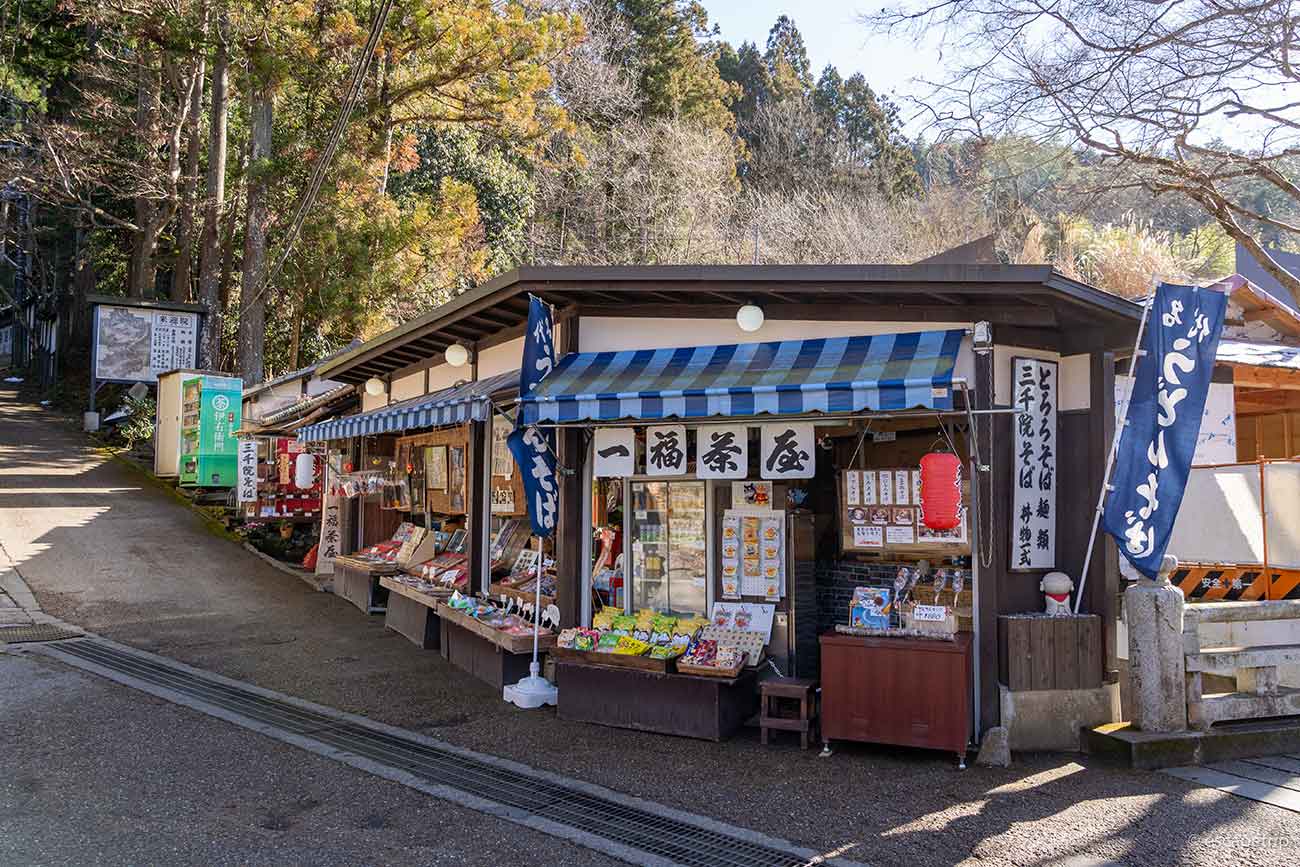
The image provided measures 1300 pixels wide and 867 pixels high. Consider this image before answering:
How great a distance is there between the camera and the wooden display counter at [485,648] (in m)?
9.14

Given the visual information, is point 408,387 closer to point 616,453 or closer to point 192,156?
point 616,453

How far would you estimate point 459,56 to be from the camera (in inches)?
824

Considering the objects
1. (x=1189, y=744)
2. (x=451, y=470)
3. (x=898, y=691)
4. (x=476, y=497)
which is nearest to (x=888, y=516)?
(x=898, y=691)

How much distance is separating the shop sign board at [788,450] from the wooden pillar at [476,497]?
167 inches

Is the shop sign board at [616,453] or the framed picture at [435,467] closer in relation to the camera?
the shop sign board at [616,453]

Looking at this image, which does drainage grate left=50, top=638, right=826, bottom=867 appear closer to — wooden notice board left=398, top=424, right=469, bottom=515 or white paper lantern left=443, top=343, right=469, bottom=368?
wooden notice board left=398, top=424, right=469, bottom=515

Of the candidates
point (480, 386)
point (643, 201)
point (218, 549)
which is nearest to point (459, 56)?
point (643, 201)

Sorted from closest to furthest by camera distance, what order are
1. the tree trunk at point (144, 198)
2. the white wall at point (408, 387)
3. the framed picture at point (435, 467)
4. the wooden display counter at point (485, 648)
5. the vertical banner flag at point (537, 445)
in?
the vertical banner flag at point (537, 445), the wooden display counter at point (485, 648), the framed picture at point (435, 467), the white wall at point (408, 387), the tree trunk at point (144, 198)

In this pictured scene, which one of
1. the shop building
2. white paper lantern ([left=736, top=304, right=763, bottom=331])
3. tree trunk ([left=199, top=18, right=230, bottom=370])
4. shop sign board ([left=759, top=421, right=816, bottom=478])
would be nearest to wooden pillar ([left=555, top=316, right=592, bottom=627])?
the shop building

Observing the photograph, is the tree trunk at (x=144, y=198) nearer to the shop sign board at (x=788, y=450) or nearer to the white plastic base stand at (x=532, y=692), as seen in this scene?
the white plastic base stand at (x=532, y=692)

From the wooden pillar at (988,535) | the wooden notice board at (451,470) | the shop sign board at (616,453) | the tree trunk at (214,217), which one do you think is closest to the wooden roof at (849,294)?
the wooden pillar at (988,535)

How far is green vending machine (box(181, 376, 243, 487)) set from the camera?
821 inches

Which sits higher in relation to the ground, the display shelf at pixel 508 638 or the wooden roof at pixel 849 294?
the wooden roof at pixel 849 294

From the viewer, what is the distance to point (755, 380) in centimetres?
759
